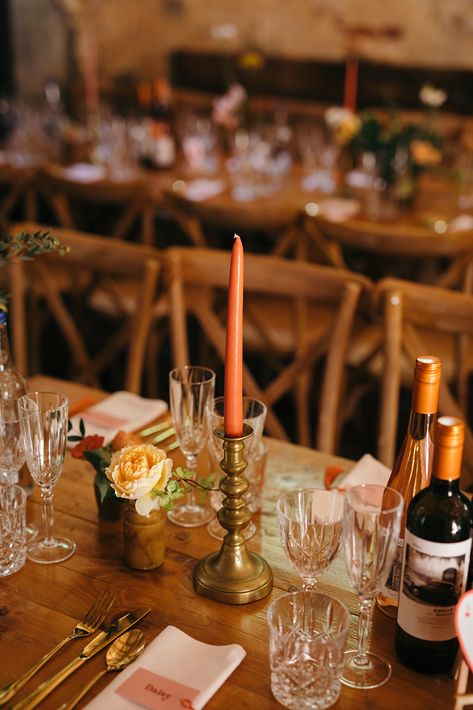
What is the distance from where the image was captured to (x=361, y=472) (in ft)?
4.82

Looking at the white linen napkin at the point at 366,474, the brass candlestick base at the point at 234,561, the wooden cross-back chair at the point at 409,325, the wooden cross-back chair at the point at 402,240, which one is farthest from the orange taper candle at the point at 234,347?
the wooden cross-back chair at the point at 402,240

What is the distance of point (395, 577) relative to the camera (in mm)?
1140

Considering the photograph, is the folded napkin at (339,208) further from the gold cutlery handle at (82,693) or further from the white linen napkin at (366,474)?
the gold cutlery handle at (82,693)

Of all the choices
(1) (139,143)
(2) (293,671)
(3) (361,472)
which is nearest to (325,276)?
(3) (361,472)

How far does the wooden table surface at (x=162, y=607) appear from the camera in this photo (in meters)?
1.01

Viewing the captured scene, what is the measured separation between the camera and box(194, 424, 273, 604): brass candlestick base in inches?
44.7

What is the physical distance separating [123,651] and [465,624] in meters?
0.40

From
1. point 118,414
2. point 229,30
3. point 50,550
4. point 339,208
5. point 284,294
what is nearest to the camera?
point 50,550

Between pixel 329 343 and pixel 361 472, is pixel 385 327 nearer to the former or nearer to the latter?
pixel 329 343

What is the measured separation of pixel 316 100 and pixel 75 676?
4.95 m

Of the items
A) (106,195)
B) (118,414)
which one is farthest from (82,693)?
(106,195)

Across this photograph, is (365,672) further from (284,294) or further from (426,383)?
(284,294)

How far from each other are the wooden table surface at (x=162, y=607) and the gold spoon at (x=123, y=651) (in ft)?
0.04

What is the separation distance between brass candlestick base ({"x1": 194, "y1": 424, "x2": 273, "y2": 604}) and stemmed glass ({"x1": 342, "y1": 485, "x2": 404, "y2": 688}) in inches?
6.6
